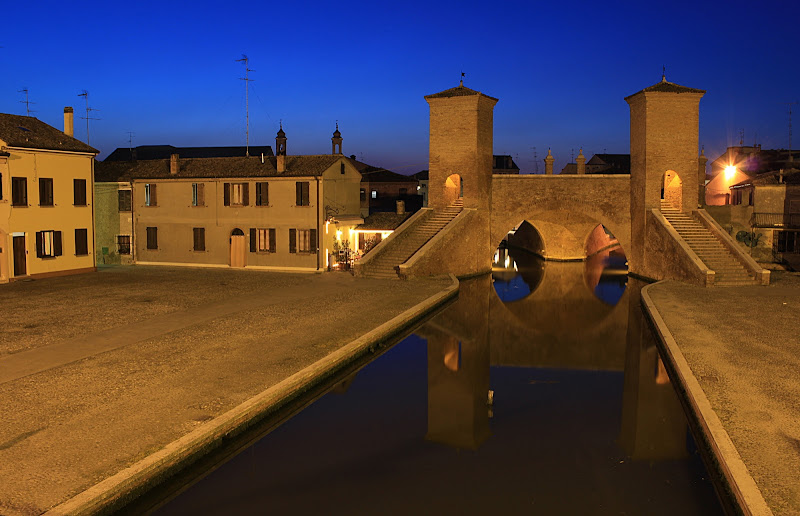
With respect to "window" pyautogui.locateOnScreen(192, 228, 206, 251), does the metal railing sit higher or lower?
higher

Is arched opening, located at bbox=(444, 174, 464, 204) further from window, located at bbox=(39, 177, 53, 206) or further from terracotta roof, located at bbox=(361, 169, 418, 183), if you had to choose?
terracotta roof, located at bbox=(361, 169, 418, 183)

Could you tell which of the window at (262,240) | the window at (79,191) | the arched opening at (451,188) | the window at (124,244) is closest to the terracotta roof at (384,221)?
the arched opening at (451,188)

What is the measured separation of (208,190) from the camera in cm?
3275

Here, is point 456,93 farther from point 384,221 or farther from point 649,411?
point 649,411

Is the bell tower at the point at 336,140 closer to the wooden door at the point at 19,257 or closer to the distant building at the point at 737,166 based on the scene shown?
the wooden door at the point at 19,257

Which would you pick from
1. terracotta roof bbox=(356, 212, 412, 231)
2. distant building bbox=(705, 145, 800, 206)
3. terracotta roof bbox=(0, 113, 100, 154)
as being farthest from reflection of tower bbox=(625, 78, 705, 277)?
terracotta roof bbox=(0, 113, 100, 154)

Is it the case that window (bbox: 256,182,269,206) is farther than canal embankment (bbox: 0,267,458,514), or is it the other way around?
window (bbox: 256,182,269,206)

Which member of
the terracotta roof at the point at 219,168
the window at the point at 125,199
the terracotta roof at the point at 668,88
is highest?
the terracotta roof at the point at 668,88

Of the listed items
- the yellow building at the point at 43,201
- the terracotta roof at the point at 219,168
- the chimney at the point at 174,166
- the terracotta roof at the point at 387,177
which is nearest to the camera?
the yellow building at the point at 43,201

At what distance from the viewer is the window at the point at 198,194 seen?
3288 centimetres

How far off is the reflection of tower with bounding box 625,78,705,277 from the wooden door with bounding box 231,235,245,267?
1959 centimetres

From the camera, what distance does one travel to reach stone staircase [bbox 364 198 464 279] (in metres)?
28.5

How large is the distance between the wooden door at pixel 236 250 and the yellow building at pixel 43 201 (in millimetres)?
6246

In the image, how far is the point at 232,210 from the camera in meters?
32.4
